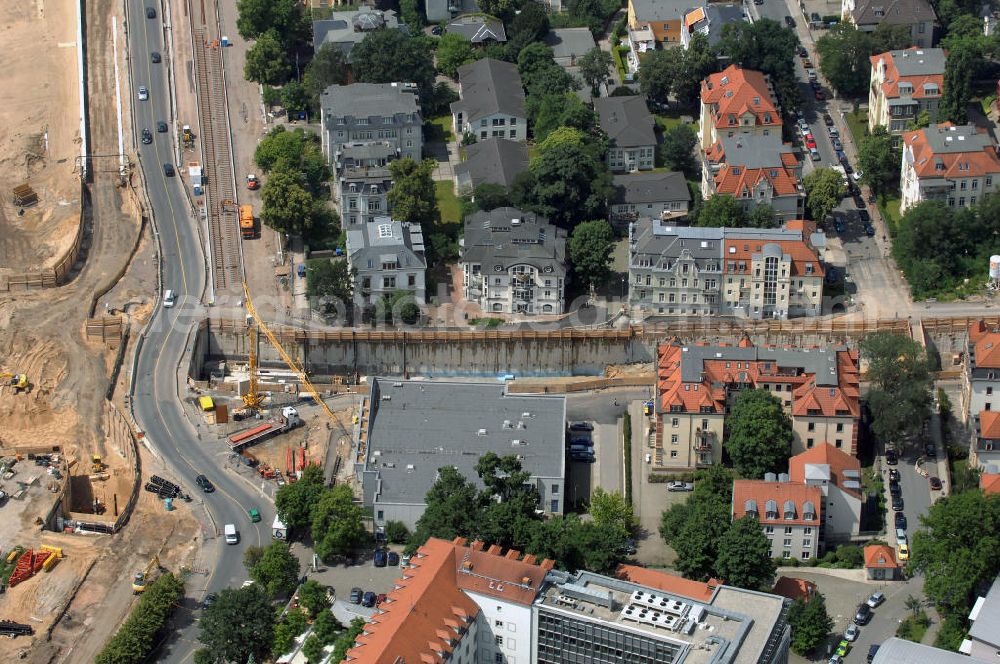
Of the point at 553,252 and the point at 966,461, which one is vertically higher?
the point at 553,252

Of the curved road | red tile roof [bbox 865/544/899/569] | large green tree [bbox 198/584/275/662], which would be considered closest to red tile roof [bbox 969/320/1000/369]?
red tile roof [bbox 865/544/899/569]

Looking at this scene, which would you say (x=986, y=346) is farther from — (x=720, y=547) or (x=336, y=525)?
(x=336, y=525)

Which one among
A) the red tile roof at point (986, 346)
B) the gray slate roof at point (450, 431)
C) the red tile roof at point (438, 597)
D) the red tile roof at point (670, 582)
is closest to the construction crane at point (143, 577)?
the gray slate roof at point (450, 431)

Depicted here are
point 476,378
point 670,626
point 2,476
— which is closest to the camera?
point 670,626

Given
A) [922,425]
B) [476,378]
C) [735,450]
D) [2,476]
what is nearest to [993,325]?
[922,425]

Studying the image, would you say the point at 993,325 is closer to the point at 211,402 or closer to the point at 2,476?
the point at 211,402

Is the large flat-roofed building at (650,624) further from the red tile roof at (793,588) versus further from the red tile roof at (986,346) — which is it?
the red tile roof at (986,346)

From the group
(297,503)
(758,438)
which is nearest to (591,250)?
(758,438)
